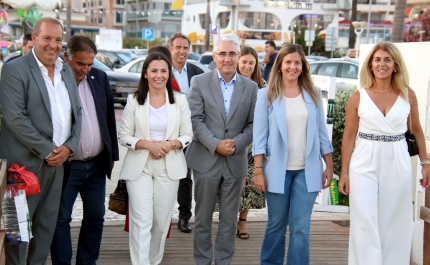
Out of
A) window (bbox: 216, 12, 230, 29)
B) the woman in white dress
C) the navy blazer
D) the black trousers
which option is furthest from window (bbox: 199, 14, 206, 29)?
the woman in white dress

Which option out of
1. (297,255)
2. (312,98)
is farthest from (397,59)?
(297,255)

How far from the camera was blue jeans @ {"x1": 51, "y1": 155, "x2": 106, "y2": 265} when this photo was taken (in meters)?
4.89

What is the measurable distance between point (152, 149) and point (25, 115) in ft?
3.61

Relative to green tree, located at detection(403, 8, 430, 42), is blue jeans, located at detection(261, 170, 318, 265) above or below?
below

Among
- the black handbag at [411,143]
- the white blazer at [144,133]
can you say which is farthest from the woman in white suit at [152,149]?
the black handbag at [411,143]

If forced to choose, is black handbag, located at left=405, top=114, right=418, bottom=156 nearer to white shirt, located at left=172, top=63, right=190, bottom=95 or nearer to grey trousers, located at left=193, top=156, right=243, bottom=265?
grey trousers, located at left=193, top=156, right=243, bottom=265


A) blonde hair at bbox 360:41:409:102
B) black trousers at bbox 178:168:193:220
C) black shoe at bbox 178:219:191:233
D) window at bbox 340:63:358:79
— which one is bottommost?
black shoe at bbox 178:219:191:233

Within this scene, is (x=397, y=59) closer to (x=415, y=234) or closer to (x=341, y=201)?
(x=415, y=234)

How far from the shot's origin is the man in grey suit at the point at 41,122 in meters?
4.23

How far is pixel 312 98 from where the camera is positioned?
4.86m

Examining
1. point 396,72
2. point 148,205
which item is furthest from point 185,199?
point 396,72

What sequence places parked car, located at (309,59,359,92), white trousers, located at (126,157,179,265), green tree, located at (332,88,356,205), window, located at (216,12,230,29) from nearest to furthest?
white trousers, located at (126,157,179,265)
green tree, located at (332,88,356,205)
parked car, located at (309,59,359,92)
window, located at (216,12,230,29)

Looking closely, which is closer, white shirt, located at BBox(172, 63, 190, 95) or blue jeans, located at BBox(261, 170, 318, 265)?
blue jeans, located at BBox(261, 170, 318, 265)

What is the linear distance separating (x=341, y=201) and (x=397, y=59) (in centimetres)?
358
